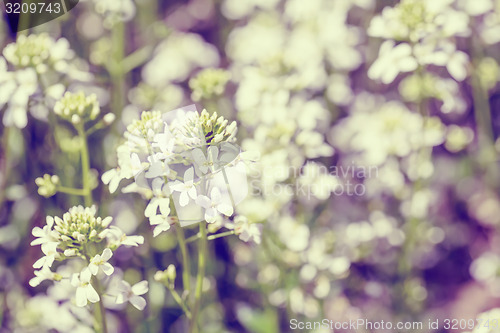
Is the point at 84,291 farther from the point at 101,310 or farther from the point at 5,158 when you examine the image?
the point at 5,158

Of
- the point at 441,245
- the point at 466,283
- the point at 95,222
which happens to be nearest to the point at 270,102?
the point at 95,222

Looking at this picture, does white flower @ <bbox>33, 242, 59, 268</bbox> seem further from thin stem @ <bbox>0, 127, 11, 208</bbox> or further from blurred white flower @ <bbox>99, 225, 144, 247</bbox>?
thin stem @ <bbox>0, 127, 11, 208</bbox>

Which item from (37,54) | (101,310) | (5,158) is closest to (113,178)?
(101,310)

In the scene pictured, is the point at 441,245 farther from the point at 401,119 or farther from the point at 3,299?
the point at 3,299

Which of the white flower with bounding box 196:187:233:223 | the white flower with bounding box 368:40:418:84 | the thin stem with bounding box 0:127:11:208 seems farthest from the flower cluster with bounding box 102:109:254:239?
the thin stem with bounding box 0:127:11:208

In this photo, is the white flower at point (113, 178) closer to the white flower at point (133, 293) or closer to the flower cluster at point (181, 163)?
the flower cluster at point (181, 163)

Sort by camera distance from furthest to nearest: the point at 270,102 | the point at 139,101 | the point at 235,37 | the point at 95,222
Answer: the point at 235,37 → the point at 139,101 → the point at 270,102 → the point at 95,222
